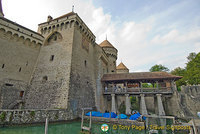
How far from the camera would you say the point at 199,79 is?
19.3m

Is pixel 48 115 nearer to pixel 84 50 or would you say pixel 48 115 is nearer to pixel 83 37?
pixel 84 50

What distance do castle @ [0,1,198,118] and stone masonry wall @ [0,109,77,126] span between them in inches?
32.0

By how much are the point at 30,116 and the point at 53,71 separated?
5.27 m

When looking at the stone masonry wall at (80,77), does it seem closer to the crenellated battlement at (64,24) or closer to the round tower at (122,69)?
the crenellated battlement at (64,24)

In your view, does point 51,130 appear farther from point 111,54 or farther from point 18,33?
point 111,54

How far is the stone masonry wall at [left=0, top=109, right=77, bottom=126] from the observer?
7.23 metres

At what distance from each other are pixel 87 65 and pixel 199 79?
66.4 ft

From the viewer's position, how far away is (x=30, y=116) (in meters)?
8.13

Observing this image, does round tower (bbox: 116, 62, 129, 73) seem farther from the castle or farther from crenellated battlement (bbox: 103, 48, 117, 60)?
the castle

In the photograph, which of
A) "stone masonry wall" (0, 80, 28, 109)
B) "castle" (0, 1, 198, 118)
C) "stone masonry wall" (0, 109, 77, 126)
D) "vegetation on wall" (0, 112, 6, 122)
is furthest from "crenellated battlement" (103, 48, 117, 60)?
"vegetation on wall" (0, 112, 6, 122)

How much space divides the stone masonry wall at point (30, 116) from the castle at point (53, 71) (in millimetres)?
814

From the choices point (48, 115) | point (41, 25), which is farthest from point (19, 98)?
point (41, 25)

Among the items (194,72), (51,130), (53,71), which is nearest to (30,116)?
(51,130)

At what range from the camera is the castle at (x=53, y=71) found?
35.8 ft
